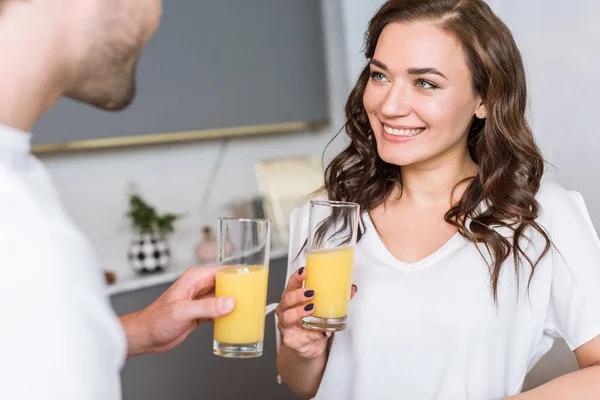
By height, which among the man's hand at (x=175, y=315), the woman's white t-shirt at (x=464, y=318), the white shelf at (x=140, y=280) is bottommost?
the white shelf at (x=140, y=280)

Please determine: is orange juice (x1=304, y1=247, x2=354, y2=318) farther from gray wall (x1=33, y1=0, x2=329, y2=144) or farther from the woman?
gray wall (x1=33, y1=0, x2=329, y2=144)

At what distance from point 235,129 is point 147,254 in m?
0.78

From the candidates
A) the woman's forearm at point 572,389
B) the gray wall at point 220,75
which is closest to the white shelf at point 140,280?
the gray wall at point 220,75

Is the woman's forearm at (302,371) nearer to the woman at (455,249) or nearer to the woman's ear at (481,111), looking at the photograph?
the woman at (455,249)

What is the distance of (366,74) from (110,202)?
1903 millimetres

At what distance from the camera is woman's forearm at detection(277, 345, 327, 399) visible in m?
2.00

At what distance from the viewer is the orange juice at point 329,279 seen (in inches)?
60.8

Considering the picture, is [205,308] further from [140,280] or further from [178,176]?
[178,176]

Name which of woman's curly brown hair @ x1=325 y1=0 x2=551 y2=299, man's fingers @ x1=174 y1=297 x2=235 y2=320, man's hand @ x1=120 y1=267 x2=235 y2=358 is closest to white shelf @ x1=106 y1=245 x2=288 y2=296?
woman's curly brown hair @ x1=325 y1=0 x2=551 y2=299

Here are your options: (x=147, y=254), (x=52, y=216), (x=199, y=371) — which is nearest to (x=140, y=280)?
(x=147, y=254)

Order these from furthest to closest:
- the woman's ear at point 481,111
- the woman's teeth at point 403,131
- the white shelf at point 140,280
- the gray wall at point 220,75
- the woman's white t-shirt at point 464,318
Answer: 1. the gray wall at point 220,75
2. the white shelf at point 140,280
3. the woman's ear at point 481,111
4. the woman's teeth at point 403,131
5. the woman's white t-shirt at point 464,318

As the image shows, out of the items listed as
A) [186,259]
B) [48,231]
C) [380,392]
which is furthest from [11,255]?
[186,259]

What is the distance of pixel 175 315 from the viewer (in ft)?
5.03

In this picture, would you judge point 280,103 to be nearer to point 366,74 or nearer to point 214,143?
point 214,143
